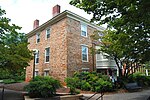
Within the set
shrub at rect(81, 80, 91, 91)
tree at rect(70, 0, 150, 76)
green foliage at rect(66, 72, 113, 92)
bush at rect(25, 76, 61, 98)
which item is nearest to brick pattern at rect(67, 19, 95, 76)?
green foliage at rect(66, 72, 113, 92)

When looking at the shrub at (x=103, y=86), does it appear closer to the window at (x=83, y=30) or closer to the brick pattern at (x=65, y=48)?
the brick pattern at (x=65, y=48)

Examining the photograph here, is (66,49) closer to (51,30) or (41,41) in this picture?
(51,30)

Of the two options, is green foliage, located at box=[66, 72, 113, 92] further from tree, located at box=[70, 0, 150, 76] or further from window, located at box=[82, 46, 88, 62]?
tree, located at box=[70, 0, 150, 76]

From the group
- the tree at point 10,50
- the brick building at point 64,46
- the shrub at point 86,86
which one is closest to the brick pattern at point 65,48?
the brick building at point 64,46

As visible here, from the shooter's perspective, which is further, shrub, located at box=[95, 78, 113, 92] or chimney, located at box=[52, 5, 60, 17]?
chimney, located at box=[52, 5, 60, 17]

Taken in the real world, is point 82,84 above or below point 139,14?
below

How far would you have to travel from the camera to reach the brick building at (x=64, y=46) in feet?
60.1

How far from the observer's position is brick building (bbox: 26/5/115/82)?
1831cm

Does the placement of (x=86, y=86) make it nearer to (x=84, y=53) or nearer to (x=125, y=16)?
(x=84, y=53)

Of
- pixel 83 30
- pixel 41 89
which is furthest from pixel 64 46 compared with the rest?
pixel 41 89

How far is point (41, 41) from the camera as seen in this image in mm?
23516

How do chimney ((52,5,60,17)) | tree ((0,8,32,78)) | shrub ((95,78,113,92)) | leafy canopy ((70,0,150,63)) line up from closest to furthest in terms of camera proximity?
leafy canopy ((70,0,150,63)), tree ((0,8,32,78)), shrub ((95,78,113,92)), chimney ((52,5,60,17))

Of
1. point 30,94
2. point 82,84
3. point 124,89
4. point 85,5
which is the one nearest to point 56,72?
point 82,84

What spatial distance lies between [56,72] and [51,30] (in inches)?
233
